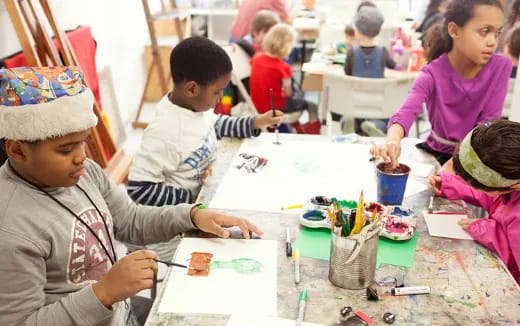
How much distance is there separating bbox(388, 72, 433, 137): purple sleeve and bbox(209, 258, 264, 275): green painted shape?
0.87 metres

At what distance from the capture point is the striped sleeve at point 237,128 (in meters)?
1.87

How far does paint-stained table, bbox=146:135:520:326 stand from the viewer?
954mm

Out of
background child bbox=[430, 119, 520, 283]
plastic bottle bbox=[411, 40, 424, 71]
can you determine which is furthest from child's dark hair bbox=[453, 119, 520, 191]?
plastic bottle bbox=[411, 40, 424, 71]

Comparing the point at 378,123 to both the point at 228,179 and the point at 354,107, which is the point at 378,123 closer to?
the point at 354,107

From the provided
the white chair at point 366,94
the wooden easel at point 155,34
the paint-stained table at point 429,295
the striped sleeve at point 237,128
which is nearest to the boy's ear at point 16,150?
the paint-stained table at point 429,295

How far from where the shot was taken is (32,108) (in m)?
0.94

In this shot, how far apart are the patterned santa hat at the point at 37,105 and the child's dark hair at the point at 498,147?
92 cm

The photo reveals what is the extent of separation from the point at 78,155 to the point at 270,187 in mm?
635

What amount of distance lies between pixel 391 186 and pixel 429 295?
0.40 metres

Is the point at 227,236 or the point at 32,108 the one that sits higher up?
the point at 32,108

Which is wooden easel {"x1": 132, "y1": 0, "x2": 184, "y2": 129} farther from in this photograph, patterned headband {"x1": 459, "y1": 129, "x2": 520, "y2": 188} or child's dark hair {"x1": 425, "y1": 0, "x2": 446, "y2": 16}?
patterned headband {"x1": 459, "y1": 129, "x2": 520, "y2": 188}

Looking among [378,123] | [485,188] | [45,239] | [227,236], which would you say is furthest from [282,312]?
[378,123]

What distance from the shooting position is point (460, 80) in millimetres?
1837

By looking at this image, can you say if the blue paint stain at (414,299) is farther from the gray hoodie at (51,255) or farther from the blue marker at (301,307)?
the gray hoodie at (51,255)
